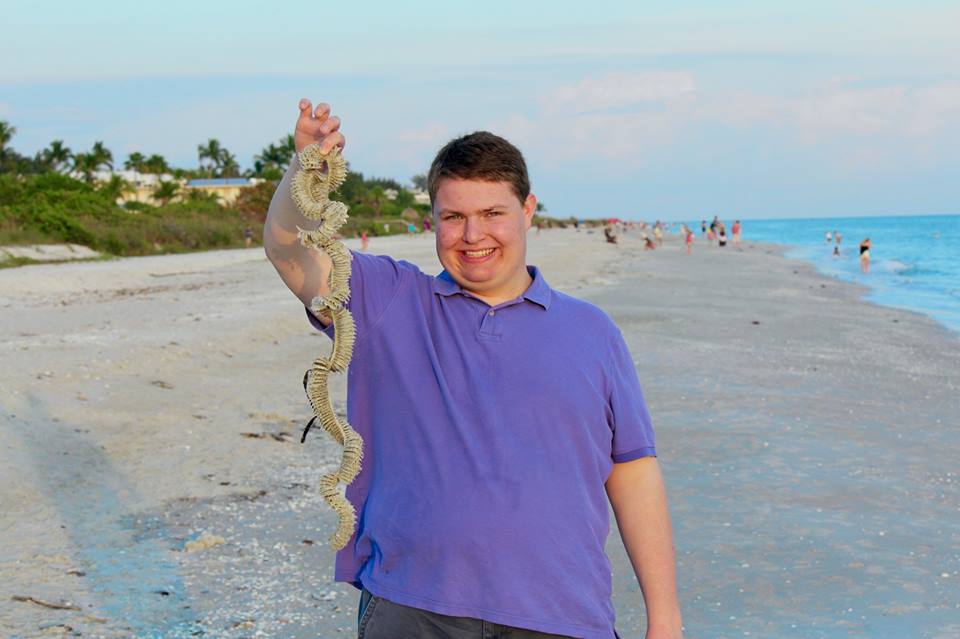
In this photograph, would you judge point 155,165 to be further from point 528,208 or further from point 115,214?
point 528,208

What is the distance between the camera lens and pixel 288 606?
16.0 ft

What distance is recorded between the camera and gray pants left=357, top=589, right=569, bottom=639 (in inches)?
91.7

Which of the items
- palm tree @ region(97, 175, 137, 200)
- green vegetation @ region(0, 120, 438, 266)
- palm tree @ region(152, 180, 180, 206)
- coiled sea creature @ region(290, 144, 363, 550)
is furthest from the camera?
palm tree @ region(152, 180, 180, 206)

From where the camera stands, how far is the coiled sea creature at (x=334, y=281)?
2459 millimetres

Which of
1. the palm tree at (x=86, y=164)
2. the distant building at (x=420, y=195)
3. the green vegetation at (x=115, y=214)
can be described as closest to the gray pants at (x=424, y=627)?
the green vegetation at (x=115, y=214)

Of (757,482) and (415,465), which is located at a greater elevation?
(415,465)

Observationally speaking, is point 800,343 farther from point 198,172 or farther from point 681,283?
point 198,172

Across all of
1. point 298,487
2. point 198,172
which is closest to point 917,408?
point 298,487

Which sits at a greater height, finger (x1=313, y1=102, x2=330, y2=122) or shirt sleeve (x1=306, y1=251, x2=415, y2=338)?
finger (x1=313, y1=102, x2=330, y2=122)

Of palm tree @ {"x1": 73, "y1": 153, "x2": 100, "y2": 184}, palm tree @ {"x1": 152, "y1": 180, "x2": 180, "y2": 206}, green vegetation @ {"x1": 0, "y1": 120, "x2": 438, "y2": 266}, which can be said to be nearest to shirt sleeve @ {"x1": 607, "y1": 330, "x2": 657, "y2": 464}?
green vegetation @ {"x1": 0, "y1": 120, "x2": 438, "y2": 266}

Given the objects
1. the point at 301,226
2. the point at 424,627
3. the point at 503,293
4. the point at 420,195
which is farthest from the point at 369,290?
the point at 420,195

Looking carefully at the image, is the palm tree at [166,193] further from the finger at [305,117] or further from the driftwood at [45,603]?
the finger at [305,117]

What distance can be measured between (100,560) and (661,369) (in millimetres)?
7840

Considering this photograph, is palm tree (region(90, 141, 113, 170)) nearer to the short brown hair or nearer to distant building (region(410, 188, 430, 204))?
distant building (region(410, 188, 430, 204))
